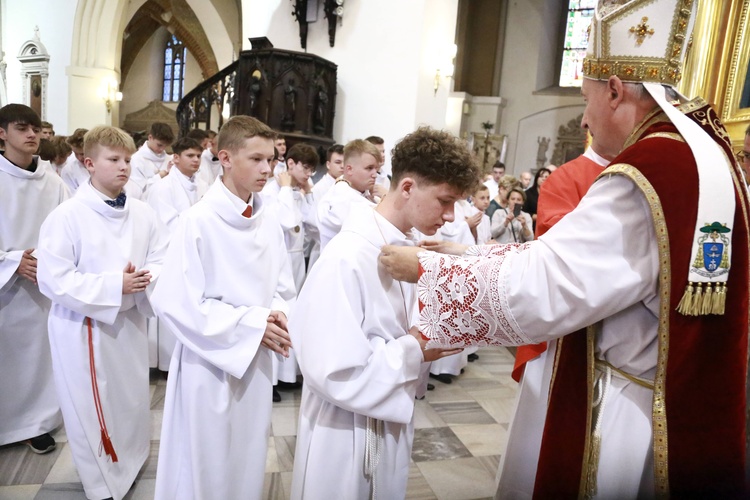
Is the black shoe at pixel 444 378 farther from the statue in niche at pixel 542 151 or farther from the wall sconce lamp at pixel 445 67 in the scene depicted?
the statue in niche at pixel 542 151

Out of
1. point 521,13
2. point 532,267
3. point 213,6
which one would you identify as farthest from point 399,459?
point 213,6

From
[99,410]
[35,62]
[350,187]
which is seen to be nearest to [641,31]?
[99,410]

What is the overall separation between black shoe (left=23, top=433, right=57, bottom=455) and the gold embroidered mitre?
3.52 m

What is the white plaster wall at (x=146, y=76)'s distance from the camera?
22094mm

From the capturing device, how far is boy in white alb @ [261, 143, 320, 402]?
15.1ft

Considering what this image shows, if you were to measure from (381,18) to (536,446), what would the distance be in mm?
6456

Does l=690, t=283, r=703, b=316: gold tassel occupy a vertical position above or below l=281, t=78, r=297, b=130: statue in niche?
below

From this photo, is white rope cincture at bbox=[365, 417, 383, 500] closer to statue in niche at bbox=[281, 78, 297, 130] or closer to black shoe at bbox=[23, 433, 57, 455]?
black shoe at bbox=[23, 433, 57, 455]

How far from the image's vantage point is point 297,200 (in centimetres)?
490

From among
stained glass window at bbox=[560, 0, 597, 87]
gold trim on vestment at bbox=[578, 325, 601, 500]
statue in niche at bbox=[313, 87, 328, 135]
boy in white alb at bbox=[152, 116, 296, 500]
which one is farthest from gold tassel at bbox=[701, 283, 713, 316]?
stained glass window at bbox=[560, 0, 597, 87]

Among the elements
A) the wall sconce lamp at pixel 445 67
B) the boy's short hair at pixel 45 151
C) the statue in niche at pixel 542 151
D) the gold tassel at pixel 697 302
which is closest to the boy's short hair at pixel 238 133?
the gold tassel at pixel 697 302

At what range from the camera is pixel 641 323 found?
1.45m

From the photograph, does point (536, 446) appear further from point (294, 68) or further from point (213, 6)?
point (213, 6)

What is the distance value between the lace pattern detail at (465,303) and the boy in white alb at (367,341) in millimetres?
131
